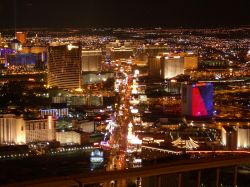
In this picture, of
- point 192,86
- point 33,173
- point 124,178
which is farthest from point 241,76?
point 124,178

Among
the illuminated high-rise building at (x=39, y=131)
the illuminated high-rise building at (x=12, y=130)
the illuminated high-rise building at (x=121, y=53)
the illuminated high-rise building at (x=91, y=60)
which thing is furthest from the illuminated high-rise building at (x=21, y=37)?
the illuminated high-rise building at (x=39, y=131)

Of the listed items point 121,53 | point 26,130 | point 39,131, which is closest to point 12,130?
point 26,130

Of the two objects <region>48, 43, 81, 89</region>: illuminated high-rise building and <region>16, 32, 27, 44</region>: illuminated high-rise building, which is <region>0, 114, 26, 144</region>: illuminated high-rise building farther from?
<region>16, 32, 27, 44</region>: illuminated high-rise building

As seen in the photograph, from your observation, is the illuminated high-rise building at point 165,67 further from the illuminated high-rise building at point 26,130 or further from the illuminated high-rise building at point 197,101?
the illuminated high-rise building at point 26,130

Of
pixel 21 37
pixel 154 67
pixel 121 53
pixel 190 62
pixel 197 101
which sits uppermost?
pixel 21 37

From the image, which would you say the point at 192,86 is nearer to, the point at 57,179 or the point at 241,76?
the point at 241,76

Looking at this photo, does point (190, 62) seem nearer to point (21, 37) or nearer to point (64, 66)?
point (64, 66)
